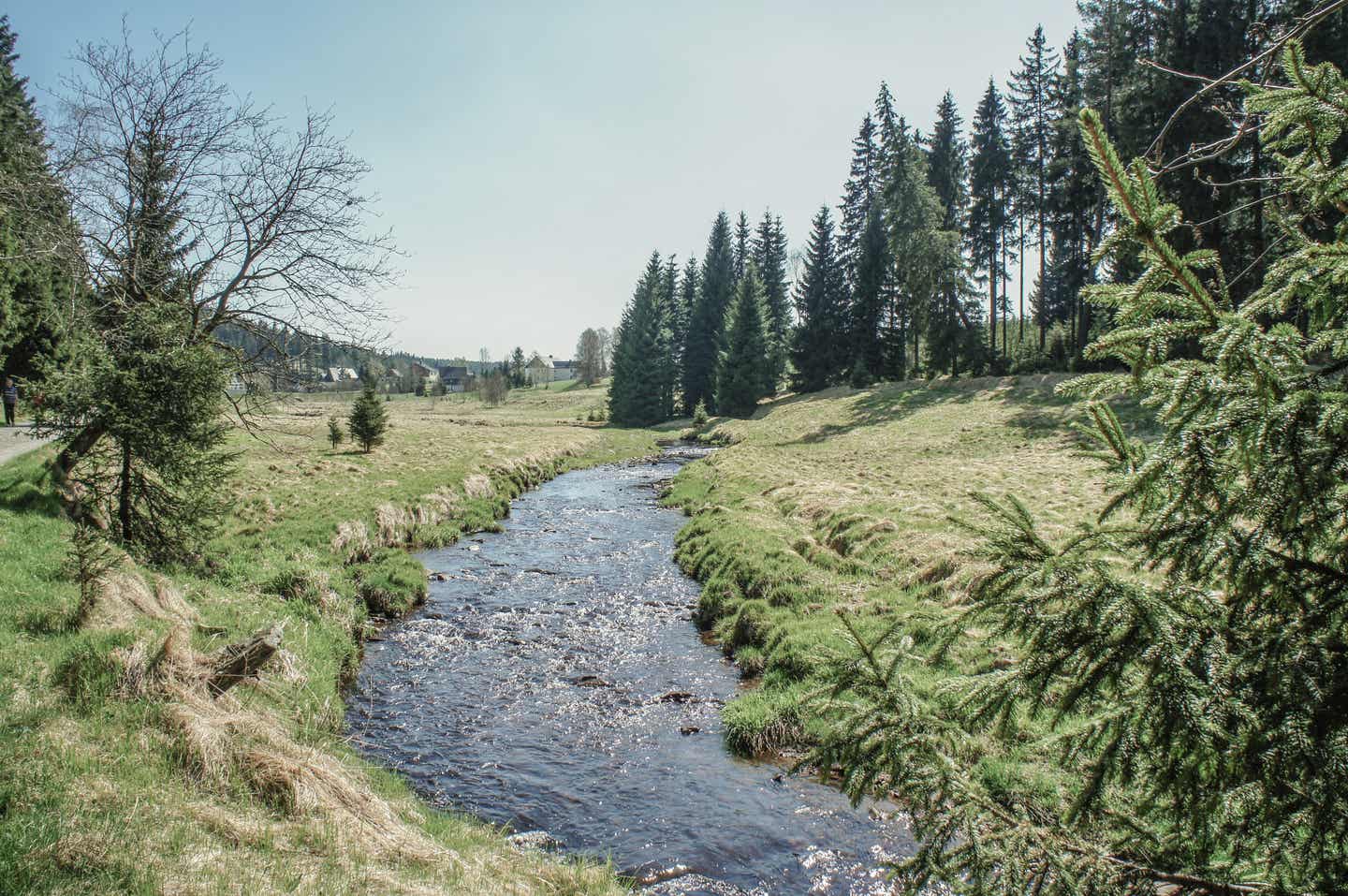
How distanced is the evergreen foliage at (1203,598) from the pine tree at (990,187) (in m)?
53.3

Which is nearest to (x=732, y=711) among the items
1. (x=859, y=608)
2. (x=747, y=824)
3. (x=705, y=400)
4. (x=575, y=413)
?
(x=747, y=824)

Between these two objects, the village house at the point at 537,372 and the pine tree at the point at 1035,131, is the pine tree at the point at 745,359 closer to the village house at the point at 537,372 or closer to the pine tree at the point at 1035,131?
the pine tree at the point at 1035,131

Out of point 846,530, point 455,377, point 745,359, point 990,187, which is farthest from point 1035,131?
point 455,377

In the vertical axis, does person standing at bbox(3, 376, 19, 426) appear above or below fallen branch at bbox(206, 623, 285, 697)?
above

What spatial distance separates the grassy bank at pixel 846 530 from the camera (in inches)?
389

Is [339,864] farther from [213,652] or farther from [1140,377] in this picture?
[1140,377]

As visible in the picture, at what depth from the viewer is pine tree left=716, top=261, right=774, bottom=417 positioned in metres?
61.5

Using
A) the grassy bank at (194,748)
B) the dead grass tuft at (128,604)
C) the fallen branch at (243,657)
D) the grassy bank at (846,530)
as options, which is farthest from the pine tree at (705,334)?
the fallen branch at (243,657)

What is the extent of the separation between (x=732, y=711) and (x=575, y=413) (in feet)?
231

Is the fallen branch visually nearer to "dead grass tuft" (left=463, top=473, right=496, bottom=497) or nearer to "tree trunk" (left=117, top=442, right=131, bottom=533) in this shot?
"tree trunk" (left=117, top=442, right=131, bottom=533)

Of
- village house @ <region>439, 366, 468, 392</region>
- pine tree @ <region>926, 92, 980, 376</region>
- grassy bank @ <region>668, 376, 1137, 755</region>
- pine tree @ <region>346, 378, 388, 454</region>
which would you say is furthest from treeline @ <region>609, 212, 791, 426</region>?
village house @ <region>439, 366, 468, 392</region>

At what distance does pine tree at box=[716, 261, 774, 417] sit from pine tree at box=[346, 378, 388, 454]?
36.0 m

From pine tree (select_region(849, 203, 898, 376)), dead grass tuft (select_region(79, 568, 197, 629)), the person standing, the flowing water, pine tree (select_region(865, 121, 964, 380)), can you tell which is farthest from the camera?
pine tree (select_region(849, 203, 898, 376))

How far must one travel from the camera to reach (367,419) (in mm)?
30453
